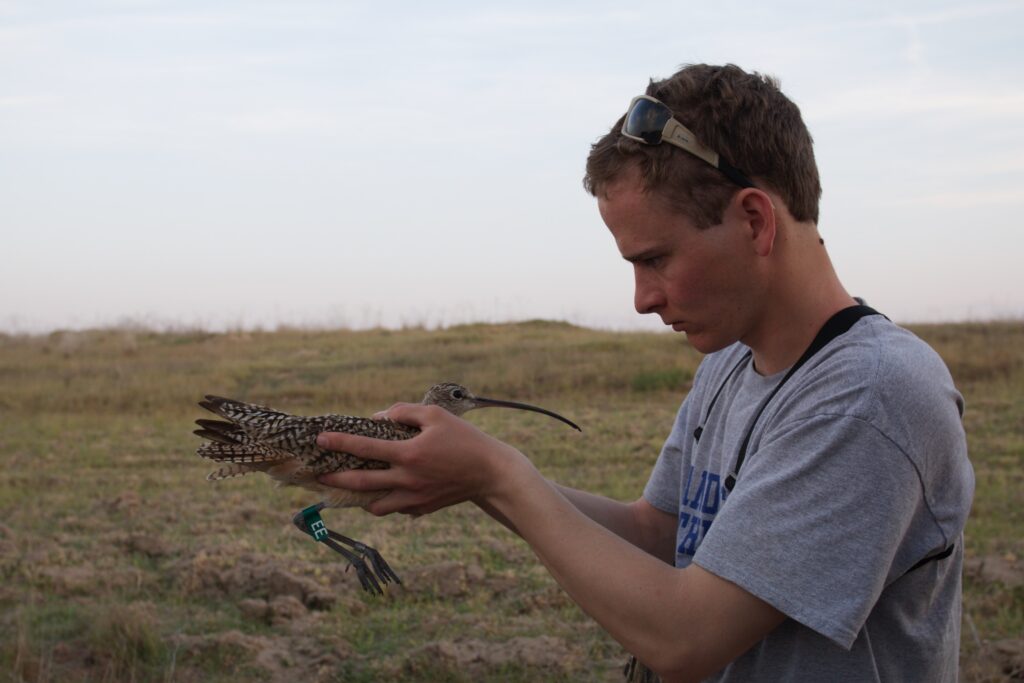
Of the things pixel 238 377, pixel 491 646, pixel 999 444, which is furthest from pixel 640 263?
pixel 238 377

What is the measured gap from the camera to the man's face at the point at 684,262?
224cm

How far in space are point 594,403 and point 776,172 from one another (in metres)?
13.6

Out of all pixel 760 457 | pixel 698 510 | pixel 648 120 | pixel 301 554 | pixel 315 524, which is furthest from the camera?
pixel 301 554

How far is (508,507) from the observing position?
7.56 feet

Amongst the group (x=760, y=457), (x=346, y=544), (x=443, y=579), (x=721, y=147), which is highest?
(x=721, y=147)

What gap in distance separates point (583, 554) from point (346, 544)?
1.24 meters

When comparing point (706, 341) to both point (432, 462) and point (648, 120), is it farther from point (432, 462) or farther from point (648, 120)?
point (432, 462)

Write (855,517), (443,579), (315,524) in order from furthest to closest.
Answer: (443,579) < (315,524) < (855,517)

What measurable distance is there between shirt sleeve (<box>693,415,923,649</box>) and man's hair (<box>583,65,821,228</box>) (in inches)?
20.8

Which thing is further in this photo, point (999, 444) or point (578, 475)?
point (999, 444)

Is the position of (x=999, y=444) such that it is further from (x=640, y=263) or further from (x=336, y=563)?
(x=640, y=263)

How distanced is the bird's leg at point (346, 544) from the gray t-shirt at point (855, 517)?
1139 millimetres

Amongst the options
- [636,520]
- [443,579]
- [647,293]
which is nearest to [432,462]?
[647,293]

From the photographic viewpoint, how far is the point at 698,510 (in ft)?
8.44
